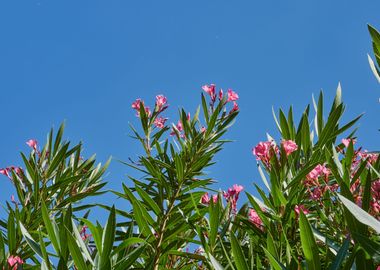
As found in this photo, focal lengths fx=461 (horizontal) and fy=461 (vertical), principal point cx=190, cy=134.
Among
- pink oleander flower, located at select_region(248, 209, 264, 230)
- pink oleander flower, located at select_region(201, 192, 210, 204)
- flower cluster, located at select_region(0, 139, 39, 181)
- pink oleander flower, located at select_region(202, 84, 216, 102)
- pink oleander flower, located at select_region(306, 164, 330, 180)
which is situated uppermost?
pink oleander flower, located at select_region(202, 84, 216, 102)

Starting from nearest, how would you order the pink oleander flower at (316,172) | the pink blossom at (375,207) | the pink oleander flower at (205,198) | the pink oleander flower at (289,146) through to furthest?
the pink blossom at (375,207), the pink oleander flower at (316,172), the pink oleander flower at (289,146), the pink oleander flower at (205,198)

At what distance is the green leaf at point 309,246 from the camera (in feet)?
2.85

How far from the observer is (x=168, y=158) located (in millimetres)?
2598

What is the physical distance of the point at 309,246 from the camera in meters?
0.88

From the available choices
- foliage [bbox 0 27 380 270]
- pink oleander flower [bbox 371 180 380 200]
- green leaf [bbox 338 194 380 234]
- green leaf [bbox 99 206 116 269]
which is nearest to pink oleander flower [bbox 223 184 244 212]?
foliage [bbox 0 27 380 270]

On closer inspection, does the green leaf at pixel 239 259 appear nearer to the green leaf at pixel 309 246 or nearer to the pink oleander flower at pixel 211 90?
the green leaf at pixel 309 246

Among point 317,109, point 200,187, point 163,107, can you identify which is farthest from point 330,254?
point 163,107

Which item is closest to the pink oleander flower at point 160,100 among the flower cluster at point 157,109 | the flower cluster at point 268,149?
the flower cluster at point 157,109

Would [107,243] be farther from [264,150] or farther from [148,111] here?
[148,111]

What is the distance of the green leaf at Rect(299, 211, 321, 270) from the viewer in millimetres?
867

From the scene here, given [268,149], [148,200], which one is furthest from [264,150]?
[148,200]

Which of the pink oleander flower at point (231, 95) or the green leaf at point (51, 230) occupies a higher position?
the pink oleander flower at point (231, 95)

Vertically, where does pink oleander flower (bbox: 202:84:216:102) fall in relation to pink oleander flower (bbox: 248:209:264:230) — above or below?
above

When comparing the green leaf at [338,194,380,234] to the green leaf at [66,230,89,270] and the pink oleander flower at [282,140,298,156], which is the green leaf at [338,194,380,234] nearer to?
the green leaf at [66,230,89,270]
